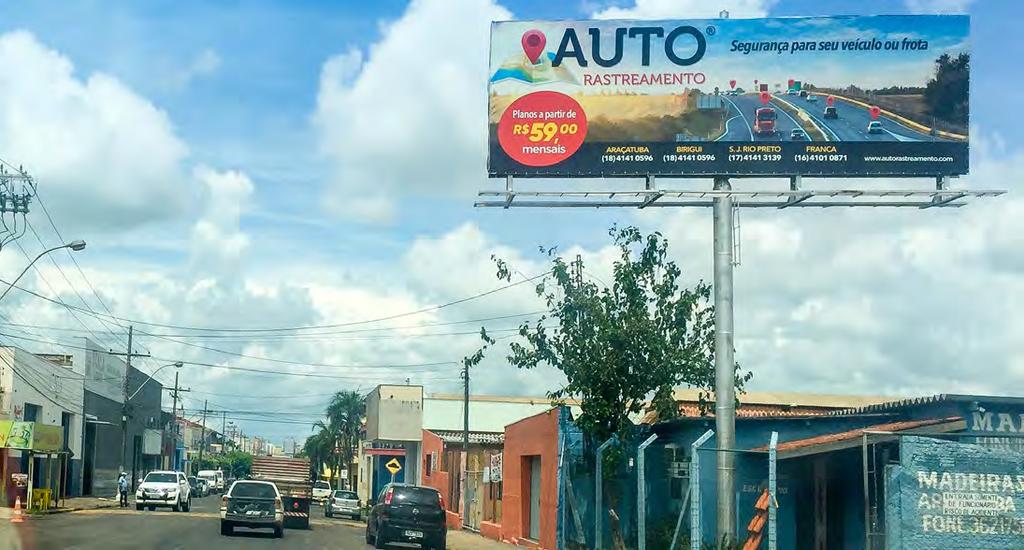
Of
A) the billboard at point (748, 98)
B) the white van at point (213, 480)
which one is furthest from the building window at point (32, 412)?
the white van at point (213, 480)

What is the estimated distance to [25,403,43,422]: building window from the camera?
2355 inches

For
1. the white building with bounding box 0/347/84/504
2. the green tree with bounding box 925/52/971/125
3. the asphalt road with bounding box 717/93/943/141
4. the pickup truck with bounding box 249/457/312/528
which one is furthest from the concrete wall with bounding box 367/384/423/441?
the green tree with bounding box 925/52/971/125

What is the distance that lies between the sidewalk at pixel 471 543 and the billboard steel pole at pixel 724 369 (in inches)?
535

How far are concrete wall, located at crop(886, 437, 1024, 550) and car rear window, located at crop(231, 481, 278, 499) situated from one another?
24819 millimetres

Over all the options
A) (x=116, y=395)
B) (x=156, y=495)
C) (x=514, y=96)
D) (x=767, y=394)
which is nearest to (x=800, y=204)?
(x=514, y=96)

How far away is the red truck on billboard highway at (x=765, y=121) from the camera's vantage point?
23.0 meters

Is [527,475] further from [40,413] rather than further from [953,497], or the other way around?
[40,413]

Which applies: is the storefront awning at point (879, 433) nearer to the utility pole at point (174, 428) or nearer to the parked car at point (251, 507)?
the parked car at point (251, 507)

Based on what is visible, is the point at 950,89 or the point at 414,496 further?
the point at 414,496

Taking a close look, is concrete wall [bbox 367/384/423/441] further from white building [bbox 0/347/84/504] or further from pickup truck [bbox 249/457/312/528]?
pickup truck [bbox 249/457/312/528]

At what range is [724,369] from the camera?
21.7 m

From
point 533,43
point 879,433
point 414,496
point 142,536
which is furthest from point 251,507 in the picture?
point 879,433

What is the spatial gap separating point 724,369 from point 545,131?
229 inches

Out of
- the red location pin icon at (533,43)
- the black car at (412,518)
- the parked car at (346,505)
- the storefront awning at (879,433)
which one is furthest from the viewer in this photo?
the parked car at (346,505)
